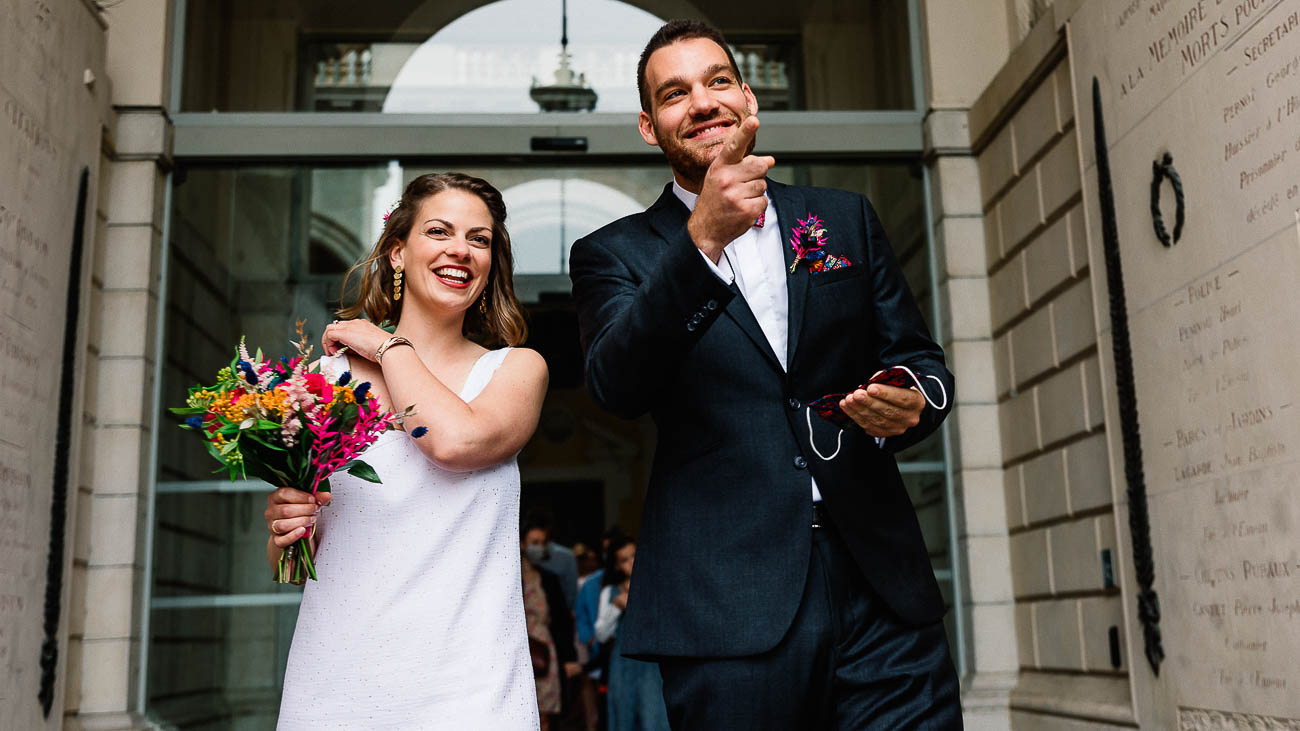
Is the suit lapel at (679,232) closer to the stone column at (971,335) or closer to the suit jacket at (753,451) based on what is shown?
the suit jacket at (753,451)

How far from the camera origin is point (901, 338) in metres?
2.28

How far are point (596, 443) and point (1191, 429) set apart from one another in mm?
13924

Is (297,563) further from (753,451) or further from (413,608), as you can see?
(753,451)

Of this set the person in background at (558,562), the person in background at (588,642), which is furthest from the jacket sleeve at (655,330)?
the person in background at (558,562)

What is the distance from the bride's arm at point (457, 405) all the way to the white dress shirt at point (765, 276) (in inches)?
20.4

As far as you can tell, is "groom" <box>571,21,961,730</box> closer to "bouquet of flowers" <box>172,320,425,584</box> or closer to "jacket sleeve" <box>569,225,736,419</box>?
"jacket sleeve" <box>569,225,736,419</box>

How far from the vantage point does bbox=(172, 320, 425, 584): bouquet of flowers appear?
2.18m

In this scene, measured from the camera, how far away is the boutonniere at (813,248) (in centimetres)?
227

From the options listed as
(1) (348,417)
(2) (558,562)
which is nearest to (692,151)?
(1) (348,417)

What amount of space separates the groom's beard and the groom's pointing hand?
316 millimetres

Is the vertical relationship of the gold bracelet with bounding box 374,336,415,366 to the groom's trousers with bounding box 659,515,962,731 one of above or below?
above

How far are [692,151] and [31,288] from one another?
388cm

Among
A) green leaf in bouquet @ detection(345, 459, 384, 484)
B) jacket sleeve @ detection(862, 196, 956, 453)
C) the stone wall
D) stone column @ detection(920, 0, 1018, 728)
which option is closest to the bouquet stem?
green leaf in bouquet @ detection(345, 459, 384, 484)

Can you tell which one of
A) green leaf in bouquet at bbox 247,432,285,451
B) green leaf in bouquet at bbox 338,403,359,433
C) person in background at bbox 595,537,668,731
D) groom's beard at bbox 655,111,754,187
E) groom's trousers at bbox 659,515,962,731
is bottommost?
person in background at bbox 595,537,668,731
